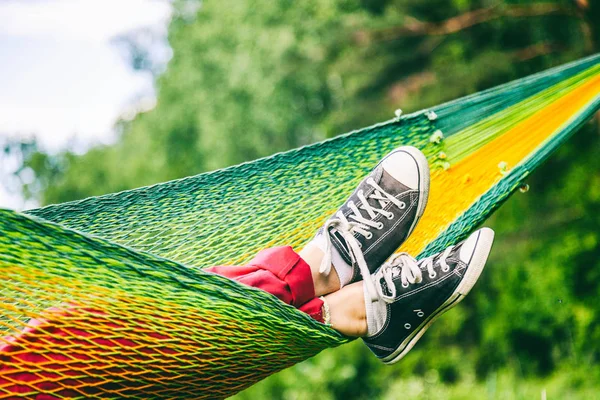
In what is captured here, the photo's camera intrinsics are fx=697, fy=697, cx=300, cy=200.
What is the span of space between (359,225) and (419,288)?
0.19 m

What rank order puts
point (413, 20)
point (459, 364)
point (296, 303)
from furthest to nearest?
Result: point (459, 364), point (413, 20), point (296, 303)

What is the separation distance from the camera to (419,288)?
4.60 feet

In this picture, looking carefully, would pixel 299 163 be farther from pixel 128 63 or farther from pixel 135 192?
pixel 128 63

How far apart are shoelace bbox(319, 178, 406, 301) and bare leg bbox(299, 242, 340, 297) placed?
0.02 m

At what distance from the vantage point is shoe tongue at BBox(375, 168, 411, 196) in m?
1.49

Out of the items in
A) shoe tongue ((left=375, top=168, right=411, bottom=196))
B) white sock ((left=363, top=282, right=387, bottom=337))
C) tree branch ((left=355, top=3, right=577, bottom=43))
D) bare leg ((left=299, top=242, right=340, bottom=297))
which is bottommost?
white sock ((left=363, top=282, right=387, bottom=337))

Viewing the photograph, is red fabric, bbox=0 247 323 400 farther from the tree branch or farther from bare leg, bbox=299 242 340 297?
the tree branch

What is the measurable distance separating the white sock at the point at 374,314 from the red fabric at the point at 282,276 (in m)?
0.10

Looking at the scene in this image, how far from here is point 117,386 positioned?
1148 millimetres

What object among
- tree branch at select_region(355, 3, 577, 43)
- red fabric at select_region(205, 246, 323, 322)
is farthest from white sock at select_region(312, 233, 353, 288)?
tree branch at select_region(355, 3, 577, 43)

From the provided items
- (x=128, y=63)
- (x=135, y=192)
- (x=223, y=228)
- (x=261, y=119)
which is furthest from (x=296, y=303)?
(x=128, y=63)

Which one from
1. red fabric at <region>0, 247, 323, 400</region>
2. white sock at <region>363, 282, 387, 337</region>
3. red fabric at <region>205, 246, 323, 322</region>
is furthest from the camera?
white sock at <region>363, 282, 387, 337</region>

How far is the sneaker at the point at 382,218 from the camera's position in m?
1.47

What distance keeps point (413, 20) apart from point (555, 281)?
6.43 feet
